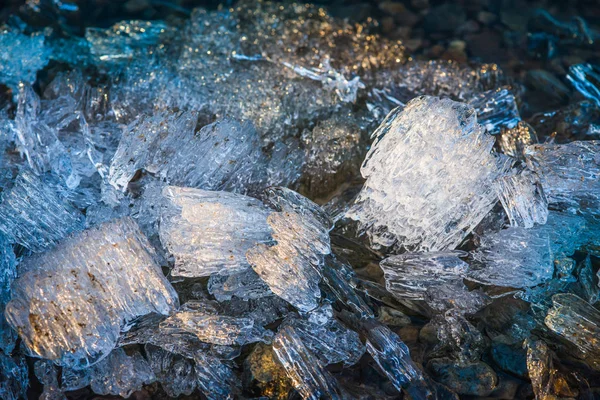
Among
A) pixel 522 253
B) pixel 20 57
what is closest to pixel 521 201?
pixel 522 253

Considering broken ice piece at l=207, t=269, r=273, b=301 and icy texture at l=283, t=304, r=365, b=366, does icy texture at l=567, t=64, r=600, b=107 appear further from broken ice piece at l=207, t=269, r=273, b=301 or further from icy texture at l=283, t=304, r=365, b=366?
broken ice piece at l=207, t=269, r=273, b=301

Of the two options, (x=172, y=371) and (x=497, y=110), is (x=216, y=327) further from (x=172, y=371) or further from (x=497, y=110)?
(x=497, y=110)

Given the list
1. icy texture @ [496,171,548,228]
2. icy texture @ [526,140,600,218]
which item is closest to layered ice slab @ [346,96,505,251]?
icy texture @ [496,171,548,228]

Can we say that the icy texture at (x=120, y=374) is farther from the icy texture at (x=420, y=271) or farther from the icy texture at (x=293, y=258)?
the icy texture at (x=420, y=271)

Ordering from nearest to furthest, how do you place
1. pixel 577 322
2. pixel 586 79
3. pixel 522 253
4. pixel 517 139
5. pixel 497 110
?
pixel 577 322, pixel 522 253, pixel 517 139, pixel 497 110, pixel 586 79

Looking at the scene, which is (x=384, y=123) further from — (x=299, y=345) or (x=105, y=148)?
(x=105, y=148)

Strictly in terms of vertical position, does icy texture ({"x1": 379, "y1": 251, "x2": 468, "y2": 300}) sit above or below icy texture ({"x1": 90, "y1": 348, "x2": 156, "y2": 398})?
above

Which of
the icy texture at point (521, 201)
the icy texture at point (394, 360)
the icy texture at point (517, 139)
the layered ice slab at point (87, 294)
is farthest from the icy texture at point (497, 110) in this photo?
the layered ice slab at point (87, 294)
